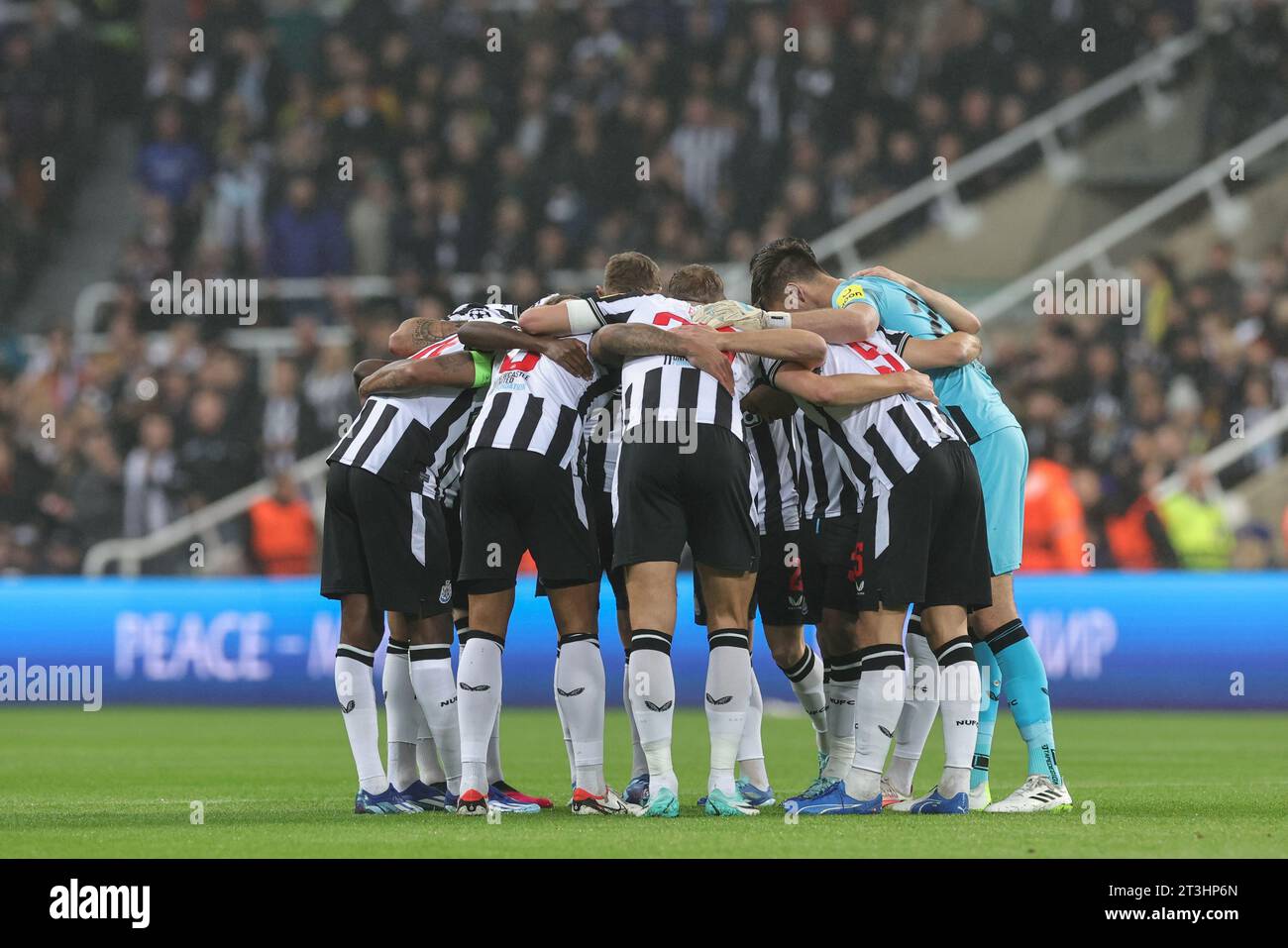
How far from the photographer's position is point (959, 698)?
7777mm

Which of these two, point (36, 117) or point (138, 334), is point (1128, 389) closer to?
point (138, 334)

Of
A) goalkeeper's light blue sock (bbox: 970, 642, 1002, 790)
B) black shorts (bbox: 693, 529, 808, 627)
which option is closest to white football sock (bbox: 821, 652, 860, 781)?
black shorts (bbox: 693, 529, 808, 627)

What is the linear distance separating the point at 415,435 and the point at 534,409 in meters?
0.65

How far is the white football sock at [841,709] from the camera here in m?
8.39

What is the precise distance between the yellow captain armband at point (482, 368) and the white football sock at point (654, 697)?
144 cm

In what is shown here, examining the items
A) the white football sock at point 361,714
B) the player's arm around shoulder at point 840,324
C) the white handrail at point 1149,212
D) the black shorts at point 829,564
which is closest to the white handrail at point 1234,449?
the white handrail at point 1149,212

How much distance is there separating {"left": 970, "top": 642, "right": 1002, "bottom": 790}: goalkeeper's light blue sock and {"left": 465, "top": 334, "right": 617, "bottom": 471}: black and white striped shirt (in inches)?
81.4

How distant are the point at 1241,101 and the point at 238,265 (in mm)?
10651

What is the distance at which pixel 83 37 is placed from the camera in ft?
76.8

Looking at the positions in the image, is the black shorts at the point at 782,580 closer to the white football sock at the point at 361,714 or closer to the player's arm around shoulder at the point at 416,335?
the white football sock at the point at 361,714

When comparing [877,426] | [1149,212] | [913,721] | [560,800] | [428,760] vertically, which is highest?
[1149,212]

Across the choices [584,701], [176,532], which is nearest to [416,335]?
[584,701]

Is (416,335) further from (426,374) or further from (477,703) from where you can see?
(477,703)

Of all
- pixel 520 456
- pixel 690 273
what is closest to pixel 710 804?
pixel 520 456
